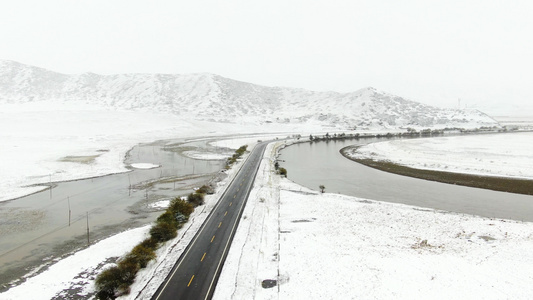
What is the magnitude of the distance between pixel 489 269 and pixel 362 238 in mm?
10655

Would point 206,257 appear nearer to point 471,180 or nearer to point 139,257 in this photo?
point 139,257

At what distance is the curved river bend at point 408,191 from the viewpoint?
137ft

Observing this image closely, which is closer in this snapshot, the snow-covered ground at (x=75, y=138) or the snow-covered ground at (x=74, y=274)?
the snow-covered ground at (x=74, y=274)

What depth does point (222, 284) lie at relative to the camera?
23469 millimetres

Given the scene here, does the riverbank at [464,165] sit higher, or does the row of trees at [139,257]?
the riverbank at [464,165]

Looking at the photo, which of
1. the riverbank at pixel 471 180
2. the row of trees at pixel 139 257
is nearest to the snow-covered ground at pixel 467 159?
the riverbank at pixel 471 180

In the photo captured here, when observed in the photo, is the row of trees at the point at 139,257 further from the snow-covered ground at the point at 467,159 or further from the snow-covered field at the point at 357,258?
the snow-covered ground at the point at 467,159

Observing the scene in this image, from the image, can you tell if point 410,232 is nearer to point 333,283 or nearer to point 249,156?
point 333,283

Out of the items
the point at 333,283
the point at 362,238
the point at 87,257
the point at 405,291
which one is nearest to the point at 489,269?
the point at 405,291

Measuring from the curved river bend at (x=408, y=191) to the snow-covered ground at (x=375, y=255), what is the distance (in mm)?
5824

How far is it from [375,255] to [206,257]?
15.3 metres

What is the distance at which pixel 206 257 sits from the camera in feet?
90.7

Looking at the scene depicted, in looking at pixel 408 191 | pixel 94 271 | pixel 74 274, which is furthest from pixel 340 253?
pixel 408 191

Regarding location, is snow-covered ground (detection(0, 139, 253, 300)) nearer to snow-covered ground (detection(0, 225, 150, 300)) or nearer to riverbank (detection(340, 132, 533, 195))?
snow-covered ground (detection(0, 225, 150, 300))
